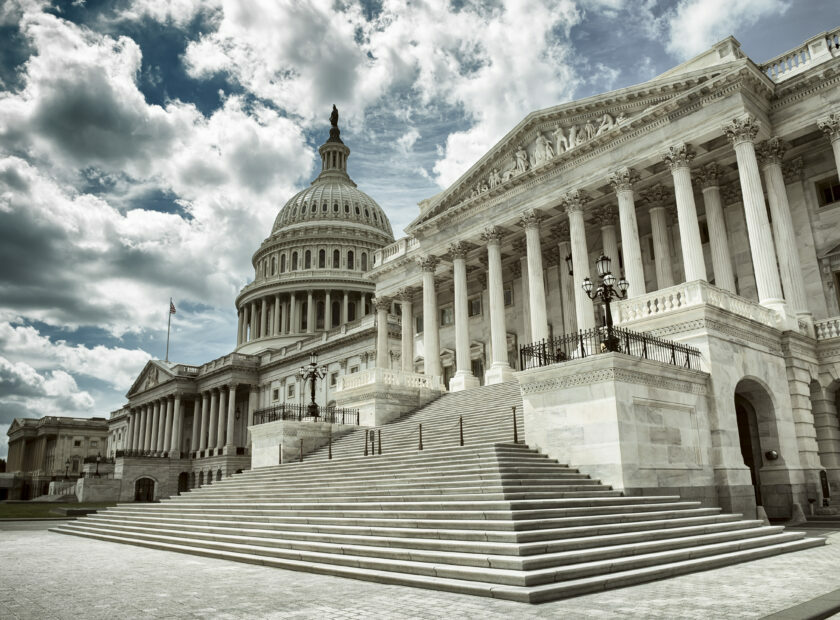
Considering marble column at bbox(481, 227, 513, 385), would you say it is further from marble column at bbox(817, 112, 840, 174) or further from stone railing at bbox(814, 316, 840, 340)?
marble column at bbox(817, 112, 840, 174)

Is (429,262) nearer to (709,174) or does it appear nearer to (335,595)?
(709,174)

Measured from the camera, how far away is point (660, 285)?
3431 cm

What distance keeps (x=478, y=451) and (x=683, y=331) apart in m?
8.99

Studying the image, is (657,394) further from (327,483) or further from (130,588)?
(130,588)

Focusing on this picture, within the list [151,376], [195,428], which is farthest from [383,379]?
[151,376]

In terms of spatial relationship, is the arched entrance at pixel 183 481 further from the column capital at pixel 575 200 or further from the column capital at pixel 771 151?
the column capital at pixel 771 151

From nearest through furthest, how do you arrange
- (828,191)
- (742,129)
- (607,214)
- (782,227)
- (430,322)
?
(742,129)
(782,227)
(828,191)
(607,214)
(430,322)

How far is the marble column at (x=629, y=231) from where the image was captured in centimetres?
3095

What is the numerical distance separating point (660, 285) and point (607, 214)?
19.2ft

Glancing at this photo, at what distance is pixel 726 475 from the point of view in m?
20.5

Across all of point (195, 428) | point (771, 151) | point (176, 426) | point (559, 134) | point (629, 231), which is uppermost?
point (559, 134)

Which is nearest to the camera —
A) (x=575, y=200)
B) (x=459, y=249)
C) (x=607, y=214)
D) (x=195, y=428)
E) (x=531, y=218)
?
(x=575, y=200)

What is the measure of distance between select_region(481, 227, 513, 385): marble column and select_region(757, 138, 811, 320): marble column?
14377mm

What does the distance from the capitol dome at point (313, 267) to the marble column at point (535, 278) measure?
62267mm
